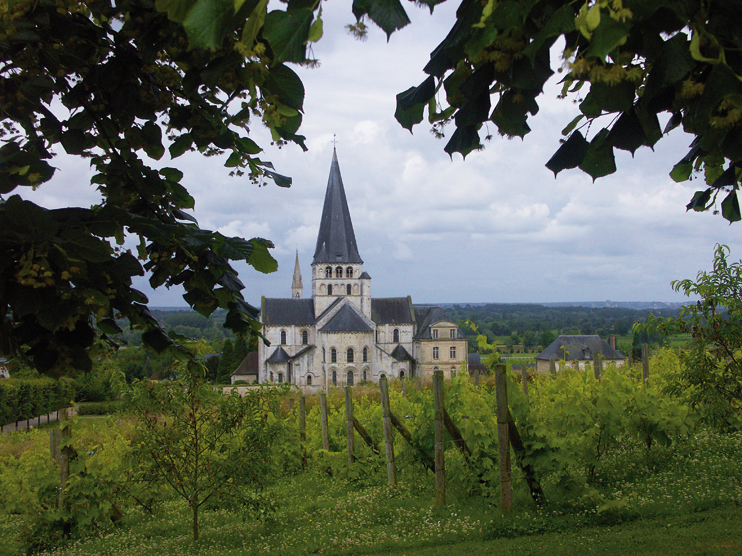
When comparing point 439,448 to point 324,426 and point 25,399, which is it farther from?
point 25,399

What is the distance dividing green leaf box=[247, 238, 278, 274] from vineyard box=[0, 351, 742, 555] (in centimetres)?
455

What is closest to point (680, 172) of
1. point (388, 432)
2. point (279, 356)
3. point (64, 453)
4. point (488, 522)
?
point (488, 522)

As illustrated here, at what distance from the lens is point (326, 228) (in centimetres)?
5206

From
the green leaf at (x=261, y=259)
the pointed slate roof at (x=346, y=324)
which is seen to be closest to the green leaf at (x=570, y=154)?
the green leaf at (x=261, y=259)

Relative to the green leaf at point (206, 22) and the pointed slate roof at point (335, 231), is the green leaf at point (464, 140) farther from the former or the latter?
the pointed slate roof at point (335, 231)

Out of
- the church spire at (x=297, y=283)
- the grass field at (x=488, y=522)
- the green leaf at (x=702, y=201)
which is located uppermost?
the church spire at (x=297, y=283)

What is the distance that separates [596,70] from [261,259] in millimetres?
Result: 1955

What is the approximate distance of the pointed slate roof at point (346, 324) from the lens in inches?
1877

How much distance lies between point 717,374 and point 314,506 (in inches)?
234

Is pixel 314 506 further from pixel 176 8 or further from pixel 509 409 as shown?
pixel 176 8

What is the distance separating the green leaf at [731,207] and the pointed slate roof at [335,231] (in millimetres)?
49019

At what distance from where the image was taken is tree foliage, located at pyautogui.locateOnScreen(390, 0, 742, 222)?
132 centimetres

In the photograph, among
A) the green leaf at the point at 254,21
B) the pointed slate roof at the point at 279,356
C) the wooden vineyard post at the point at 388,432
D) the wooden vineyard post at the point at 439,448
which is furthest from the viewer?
the pointed slate roof at the point at 279,356

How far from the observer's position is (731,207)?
2.70 metres
